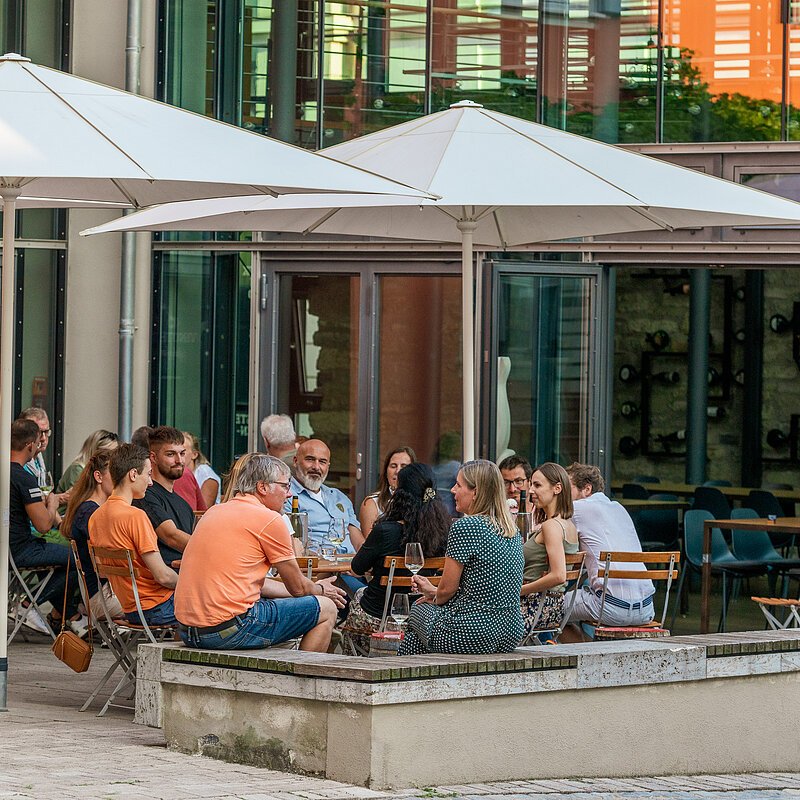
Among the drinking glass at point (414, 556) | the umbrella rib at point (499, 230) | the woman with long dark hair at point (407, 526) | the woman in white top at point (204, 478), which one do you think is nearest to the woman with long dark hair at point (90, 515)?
the woman with long dark hair at point (407, 526)

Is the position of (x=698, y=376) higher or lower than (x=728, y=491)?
higher

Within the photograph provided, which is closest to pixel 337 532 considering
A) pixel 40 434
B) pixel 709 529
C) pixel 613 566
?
pixel 613 566

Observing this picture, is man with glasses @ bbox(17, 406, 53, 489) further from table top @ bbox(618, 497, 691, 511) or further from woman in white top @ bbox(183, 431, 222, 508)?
table top @ bbox(618, 497, 691, 511)

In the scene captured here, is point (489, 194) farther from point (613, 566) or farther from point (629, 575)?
point (613, 566)

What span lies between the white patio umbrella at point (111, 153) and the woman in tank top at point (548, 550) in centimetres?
175

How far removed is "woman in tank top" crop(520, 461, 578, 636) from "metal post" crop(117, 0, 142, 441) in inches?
247

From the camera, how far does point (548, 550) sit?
7.52m

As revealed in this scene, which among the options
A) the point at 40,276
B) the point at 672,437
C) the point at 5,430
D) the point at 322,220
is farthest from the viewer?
the point at 672,437

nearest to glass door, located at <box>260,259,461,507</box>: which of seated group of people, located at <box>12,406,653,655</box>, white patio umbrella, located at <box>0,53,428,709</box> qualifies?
seated group of people, located at <box>12,406,653,655</box>

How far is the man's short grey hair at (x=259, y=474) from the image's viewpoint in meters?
6.63

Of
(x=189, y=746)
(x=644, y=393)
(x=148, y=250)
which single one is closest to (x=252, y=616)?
(x=189, y=746)

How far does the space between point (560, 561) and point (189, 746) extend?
214 cm

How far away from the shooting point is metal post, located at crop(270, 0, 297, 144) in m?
13.0

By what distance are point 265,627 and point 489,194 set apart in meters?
2.21
